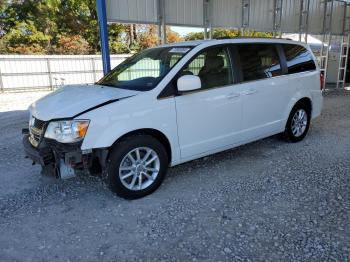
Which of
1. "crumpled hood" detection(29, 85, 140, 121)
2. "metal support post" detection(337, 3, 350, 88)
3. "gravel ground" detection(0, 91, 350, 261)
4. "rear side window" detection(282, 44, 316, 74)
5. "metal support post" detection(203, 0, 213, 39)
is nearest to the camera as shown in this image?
"gravel ground" detection(0, 91, 350, 261)

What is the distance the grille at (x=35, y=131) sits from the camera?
3.51m

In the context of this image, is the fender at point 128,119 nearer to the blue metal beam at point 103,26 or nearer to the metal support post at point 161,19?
the blue metal beam at point 103,26

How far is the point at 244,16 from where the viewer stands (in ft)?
33.9

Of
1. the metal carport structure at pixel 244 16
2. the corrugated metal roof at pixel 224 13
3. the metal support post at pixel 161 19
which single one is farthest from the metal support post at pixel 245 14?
the metal support post at pixel 161 19

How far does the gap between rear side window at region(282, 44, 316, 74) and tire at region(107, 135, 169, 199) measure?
2.78 meters

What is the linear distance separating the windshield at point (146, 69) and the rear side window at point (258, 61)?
921 millimetres

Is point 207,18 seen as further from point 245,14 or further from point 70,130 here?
point 70,130

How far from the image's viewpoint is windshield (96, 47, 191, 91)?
→ 3832mm

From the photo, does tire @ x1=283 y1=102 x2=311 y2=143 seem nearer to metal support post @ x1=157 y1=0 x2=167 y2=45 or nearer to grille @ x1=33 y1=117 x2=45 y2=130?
grille @ x1=33 y1=117 x2=45 y2=130

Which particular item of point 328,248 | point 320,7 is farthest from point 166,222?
point 320,7

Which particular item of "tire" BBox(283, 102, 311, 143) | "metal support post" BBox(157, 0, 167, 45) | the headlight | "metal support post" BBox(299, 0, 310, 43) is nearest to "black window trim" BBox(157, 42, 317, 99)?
"tire" BBox(283, 102, 311, 143)

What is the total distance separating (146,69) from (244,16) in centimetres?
709

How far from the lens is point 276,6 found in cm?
1109

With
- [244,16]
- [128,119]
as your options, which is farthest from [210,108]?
[244,16]
